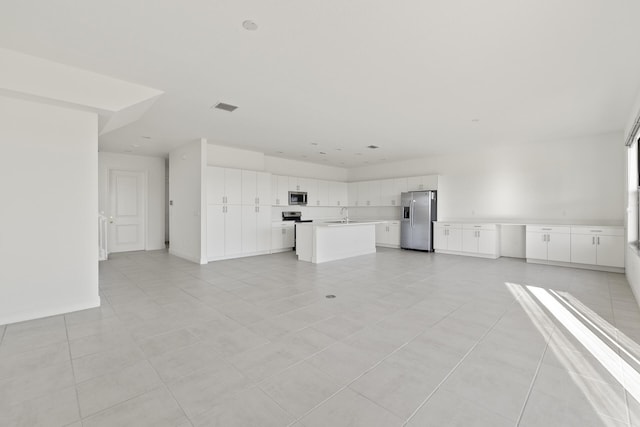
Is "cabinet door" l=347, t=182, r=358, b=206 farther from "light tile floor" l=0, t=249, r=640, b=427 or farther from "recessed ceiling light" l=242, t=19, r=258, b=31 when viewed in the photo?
"recessed ceiling light" l=242, t=19, r=258, b=31

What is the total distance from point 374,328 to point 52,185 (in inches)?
161

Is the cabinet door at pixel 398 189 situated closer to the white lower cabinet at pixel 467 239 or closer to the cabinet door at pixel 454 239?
the white lower cabinet at pixel 467 239

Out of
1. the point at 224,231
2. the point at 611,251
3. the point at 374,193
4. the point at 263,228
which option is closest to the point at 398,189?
the point at 374,193

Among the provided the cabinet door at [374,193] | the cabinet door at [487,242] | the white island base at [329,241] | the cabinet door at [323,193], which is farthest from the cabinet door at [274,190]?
the cabinet door at [487,242]

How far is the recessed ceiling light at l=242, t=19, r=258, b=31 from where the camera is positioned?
2.40 metres

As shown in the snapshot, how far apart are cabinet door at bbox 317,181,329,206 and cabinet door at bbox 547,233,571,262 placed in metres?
6.08

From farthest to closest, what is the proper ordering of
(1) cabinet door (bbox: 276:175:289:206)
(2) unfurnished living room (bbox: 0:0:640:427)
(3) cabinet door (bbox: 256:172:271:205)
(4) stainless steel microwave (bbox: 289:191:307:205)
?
(4) stainless steel microwave (bbox: 289:191:307:205) → (1) cabinet door (bbox: 276:175:289:206) → (3) cabinet door (bbox: 256:172:271:205) → (2) unfurnished living room (bbox: 0:0:640:427)

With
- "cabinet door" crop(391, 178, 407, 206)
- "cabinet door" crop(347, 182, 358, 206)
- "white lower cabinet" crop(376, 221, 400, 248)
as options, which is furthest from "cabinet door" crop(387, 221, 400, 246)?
"cabinet door" crop(347, 182, 358, 206)

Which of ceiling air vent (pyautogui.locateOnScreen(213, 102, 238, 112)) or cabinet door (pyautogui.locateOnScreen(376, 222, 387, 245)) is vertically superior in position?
ceiling air vent (pyautogui.locateOnScreen(213, 102, 238, 112))

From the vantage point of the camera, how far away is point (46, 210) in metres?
3.37

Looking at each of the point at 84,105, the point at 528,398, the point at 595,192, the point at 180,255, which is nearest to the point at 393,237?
the point at 595,192

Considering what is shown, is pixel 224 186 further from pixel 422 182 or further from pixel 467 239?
pixel 467 239

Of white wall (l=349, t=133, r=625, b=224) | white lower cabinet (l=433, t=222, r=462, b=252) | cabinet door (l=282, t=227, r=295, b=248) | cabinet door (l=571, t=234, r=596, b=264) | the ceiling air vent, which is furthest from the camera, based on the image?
cabinet door (l=282, t=227, r=295, b=248)

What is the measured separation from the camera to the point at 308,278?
16.5ft
